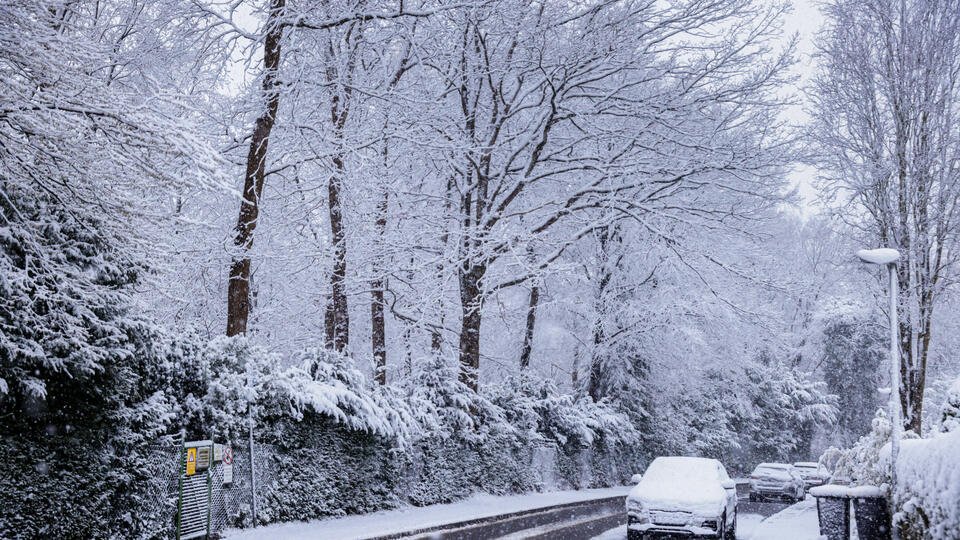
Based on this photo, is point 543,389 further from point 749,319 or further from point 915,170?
point 915,170

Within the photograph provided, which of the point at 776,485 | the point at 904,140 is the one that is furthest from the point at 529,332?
the point at 904,140

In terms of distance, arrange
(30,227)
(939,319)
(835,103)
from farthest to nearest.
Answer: (939,319)
(835,103)
(30,227)

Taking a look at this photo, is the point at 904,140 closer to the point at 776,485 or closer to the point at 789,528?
the point at 789,528

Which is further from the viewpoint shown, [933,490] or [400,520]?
[400,520]

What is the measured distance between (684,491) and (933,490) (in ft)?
24.0

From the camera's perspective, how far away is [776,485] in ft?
98.8

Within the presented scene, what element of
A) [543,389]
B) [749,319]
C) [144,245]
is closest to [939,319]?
[749,319]

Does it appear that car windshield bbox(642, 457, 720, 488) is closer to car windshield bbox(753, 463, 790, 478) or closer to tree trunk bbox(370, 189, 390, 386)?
tree trunk bbox(370, 189, 390, 386)

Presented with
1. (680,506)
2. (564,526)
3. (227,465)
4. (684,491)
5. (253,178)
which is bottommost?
(564,526)

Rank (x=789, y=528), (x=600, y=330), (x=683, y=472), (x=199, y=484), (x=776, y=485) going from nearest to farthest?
(x=199, y=484) < (x=683, y=472) < (x=789, y=528) < (x=776, y=485) < (x=600, y=330)

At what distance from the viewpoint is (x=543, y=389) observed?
2741cm

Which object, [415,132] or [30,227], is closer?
[30,227]

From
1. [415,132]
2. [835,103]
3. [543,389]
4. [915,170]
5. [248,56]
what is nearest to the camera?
[248,56]

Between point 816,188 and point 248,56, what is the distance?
51.3ft
